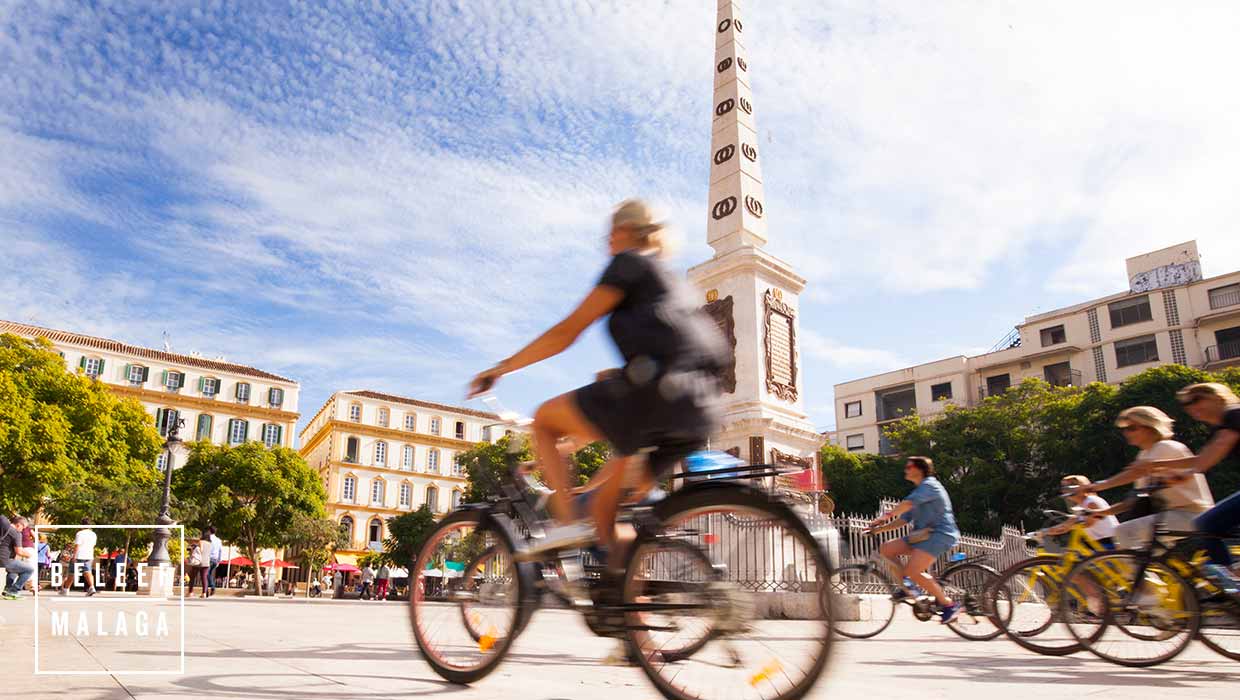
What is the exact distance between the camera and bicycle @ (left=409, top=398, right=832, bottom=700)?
260 cm

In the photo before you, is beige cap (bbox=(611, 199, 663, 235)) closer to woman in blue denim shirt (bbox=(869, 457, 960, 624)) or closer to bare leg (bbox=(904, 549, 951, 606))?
woman in blue denim shirt (bbox=(869, 457, 960, 624))

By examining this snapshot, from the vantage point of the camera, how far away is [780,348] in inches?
582

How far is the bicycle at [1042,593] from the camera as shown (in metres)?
5.43

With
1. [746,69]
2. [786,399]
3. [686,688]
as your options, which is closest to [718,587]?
[686,688]

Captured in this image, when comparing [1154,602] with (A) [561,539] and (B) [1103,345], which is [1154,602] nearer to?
(A) [561,539]

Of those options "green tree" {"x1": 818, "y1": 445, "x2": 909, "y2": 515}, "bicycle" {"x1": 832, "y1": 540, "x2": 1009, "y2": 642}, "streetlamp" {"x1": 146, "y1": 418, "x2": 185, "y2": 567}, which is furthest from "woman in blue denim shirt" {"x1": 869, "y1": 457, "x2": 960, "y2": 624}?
"green tree" {"x1": 818, "y1": 445, "x2": 909, "y2": 515}

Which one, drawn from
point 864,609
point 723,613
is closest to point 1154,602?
point 723,613

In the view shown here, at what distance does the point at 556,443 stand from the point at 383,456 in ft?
226

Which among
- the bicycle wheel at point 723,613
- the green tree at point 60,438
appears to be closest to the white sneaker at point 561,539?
the bicycle wheel at point 723,613

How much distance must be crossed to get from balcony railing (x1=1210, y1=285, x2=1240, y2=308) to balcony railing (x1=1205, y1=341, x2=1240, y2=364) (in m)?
Answer: 2.29

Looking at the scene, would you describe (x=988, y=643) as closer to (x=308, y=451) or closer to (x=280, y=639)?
(x=280, y=639)

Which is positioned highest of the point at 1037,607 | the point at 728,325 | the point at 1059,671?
the point at 728,325

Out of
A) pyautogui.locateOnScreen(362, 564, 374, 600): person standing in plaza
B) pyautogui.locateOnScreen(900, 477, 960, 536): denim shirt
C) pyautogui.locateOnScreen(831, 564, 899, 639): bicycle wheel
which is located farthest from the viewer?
pyautogui.locateOnScreen(362, 564, 374, 600): person standing in plaza

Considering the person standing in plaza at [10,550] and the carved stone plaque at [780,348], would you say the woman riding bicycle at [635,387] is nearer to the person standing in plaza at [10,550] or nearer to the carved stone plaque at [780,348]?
the person standing in plaza at [10,550]
